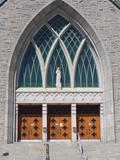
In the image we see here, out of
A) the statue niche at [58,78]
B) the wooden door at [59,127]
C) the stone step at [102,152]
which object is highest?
the statue niche at [58,78]

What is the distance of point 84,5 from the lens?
23.4 m

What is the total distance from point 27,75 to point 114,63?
4.42 m

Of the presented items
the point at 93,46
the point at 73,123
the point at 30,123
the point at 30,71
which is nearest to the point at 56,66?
the point at 30,71

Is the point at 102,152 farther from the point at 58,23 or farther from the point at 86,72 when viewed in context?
the point at 58,23

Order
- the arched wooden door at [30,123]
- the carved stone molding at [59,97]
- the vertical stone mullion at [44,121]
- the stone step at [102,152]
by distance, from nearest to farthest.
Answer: the stone step at [102,152] < the vertical stone mullion at [44,121] < the carved stone molding at [59,97] < the arched wooden door at [30,123]

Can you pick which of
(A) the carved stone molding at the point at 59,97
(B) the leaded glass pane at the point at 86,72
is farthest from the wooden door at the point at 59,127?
(B) the leaded glass pane at the point at 86,72

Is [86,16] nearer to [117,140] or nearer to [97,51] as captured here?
[97,51]

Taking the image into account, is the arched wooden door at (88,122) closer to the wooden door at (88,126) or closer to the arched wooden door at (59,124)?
the wooden door at (88,126)

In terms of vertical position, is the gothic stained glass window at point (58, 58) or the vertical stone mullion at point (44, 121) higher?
the gothic stained glass window at point (58, 58)

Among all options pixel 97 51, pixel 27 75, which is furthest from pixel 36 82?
pixel 97 51

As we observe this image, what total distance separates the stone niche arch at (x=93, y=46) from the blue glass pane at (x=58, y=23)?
1.04 feet

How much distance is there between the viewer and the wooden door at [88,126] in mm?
23384

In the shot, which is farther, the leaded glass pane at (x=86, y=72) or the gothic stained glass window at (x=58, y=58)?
the leaded glass pane at (x=86, y=72)

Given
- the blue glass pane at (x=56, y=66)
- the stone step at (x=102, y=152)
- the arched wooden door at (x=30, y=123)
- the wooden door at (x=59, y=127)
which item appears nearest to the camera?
the stone step at (x=102, y=152)
